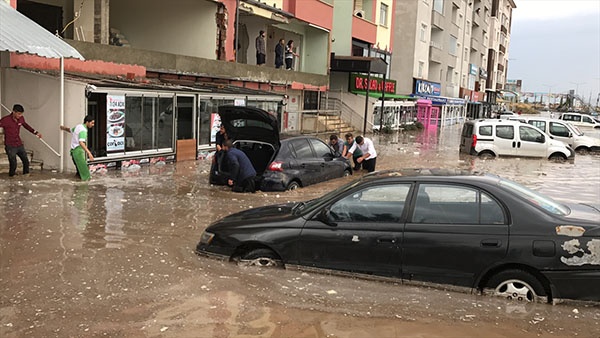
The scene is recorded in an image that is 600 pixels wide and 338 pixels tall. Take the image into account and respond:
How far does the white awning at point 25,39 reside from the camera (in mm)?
11834

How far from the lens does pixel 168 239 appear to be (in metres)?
7.93

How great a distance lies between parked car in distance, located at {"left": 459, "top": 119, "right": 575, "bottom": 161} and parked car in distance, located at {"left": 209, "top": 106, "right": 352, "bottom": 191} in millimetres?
10699

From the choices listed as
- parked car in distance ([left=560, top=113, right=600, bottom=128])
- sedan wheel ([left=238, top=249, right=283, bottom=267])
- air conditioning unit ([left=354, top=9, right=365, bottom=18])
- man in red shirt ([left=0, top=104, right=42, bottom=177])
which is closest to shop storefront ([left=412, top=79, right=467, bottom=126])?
parked car in distance ([left=560, top=113, right=600, bottom=128])

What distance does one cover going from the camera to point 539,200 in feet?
19.3

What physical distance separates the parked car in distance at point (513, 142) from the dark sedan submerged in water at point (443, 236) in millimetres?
15753

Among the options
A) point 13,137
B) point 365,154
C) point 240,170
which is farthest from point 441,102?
point 13,137

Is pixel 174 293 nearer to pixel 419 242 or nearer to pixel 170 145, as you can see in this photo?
pixel 419 242

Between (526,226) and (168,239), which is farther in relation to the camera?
(168,239)

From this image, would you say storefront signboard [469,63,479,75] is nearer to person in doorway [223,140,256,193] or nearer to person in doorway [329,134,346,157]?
person in doorway [329,134,346,157]

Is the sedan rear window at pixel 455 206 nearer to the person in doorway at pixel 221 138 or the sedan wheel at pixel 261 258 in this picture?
the sedan wheel at pixel 261 258

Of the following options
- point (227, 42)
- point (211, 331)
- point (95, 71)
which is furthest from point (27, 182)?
point (227, 42)

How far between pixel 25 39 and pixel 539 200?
11.3 m

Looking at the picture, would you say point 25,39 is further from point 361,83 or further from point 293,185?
point 361,83

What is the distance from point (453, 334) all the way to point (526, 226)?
1439mm
